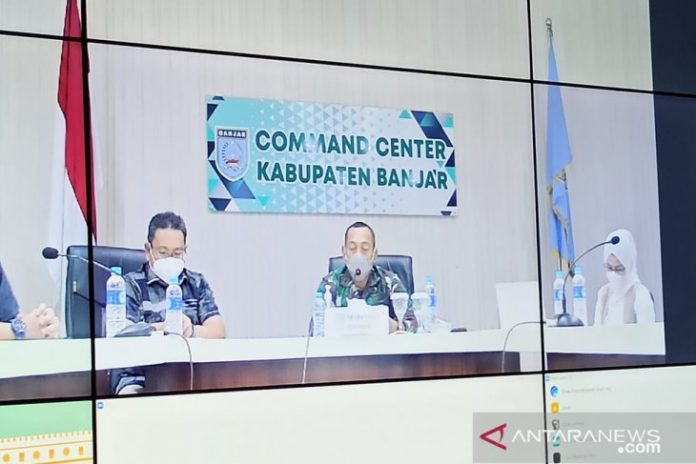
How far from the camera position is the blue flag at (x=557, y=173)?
3.32 metres

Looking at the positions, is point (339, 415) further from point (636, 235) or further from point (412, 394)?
point (636, 235)

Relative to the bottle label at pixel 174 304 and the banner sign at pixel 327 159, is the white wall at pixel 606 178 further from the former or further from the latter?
the bottle label at pixel 174 304

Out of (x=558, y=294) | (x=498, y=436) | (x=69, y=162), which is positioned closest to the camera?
(x=69, y=162)

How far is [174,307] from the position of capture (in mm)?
2773

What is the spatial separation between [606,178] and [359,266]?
1181 mm

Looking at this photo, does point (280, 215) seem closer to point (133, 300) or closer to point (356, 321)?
point (356, 321)

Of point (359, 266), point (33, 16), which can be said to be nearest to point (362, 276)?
point (359, 266)

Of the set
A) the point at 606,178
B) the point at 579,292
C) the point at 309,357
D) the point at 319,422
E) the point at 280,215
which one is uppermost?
the point at 606,178

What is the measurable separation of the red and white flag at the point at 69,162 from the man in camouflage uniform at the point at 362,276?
0.89m

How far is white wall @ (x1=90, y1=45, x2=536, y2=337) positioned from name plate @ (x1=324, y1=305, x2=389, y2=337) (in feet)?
0.34

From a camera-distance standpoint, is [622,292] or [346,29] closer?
[346,29]

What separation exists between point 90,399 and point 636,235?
229cm

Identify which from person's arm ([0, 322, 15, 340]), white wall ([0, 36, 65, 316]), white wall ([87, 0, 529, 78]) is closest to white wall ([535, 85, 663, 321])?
white wall ([87, 0, 529, 78])

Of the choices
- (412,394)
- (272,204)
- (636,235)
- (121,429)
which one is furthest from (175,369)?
(636,235)
